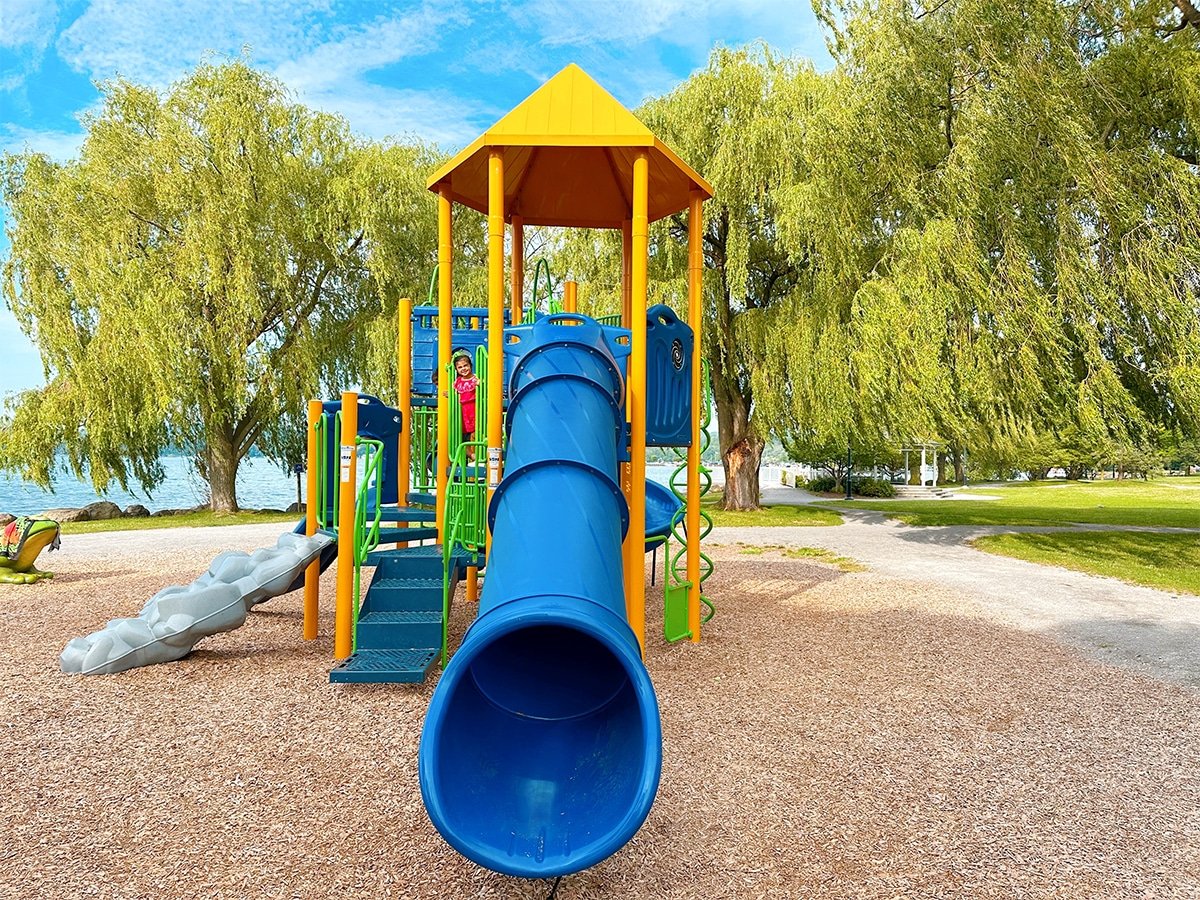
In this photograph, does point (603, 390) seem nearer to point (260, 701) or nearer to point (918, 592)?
point (260, 701)

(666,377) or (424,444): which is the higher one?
(666,377)

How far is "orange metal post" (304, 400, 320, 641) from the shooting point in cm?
566

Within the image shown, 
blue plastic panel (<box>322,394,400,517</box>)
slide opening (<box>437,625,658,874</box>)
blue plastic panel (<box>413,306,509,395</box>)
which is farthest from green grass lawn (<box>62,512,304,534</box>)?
slide opening (<box>437,625,658,874</box>)

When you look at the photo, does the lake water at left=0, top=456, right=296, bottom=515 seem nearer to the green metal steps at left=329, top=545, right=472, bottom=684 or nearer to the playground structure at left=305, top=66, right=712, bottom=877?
the playground structure at left=305, top=66, right=712, bottom=877

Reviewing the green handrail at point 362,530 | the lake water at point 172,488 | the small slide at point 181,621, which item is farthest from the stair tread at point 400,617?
the lake water at point 172,488

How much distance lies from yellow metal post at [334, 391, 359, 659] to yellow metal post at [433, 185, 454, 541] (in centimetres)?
91

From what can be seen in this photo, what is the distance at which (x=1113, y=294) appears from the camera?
10.4 meters

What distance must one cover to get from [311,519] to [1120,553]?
13095mm

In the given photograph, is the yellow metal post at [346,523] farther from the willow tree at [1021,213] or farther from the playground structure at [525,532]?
the willow tree at [1021,213]

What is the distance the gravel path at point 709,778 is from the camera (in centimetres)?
288

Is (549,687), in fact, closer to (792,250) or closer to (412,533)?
(412,533)

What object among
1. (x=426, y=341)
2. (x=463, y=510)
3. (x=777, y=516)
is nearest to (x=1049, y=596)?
(x=463, y=510)

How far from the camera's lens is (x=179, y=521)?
710 inches

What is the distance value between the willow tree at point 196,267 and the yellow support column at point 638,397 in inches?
584
